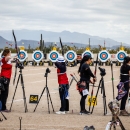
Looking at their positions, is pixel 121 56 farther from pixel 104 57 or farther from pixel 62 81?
pixel 62 81

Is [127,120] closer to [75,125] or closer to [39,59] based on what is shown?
[75,125]

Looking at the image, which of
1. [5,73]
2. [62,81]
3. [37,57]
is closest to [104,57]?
[37,57]

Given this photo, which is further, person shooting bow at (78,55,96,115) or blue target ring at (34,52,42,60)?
blue target ring at (34,52,42,60)

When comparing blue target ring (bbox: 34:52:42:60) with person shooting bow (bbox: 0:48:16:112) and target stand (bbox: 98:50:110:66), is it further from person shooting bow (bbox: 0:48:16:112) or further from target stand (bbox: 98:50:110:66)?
person shooting bow (bbox: 0:48:16:112)

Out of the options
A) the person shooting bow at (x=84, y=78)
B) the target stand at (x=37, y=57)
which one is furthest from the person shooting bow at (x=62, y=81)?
the target stand at (x=37, y=57)

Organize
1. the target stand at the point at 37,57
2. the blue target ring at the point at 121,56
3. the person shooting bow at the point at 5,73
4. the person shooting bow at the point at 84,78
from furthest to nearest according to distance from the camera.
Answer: the target stand at the point at 37,57 < the blue target ring at the point at 121,56 < the person shooting bow at the point at 5,73 < the person shooting bow at the point at 84,78

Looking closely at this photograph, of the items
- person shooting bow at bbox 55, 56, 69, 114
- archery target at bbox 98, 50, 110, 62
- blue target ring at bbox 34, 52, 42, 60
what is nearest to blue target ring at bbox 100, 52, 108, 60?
archery target at bbox 98, 50, 110, 62

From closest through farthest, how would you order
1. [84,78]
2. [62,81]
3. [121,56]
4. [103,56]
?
[84,78] → [62,81] → [121,56] → [103,56]

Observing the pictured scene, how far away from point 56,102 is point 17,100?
120 cm

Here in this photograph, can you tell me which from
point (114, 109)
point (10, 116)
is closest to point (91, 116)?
point (10, 116)

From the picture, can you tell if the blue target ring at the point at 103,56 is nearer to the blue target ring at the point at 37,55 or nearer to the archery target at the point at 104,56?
the archery target at the point at 104,56

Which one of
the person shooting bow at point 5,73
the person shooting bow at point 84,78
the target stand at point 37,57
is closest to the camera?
the person shooting bow at point 84,78

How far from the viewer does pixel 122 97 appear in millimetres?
12375

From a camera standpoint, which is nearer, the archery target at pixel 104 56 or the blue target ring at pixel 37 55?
the archery target at pixel 104 56
